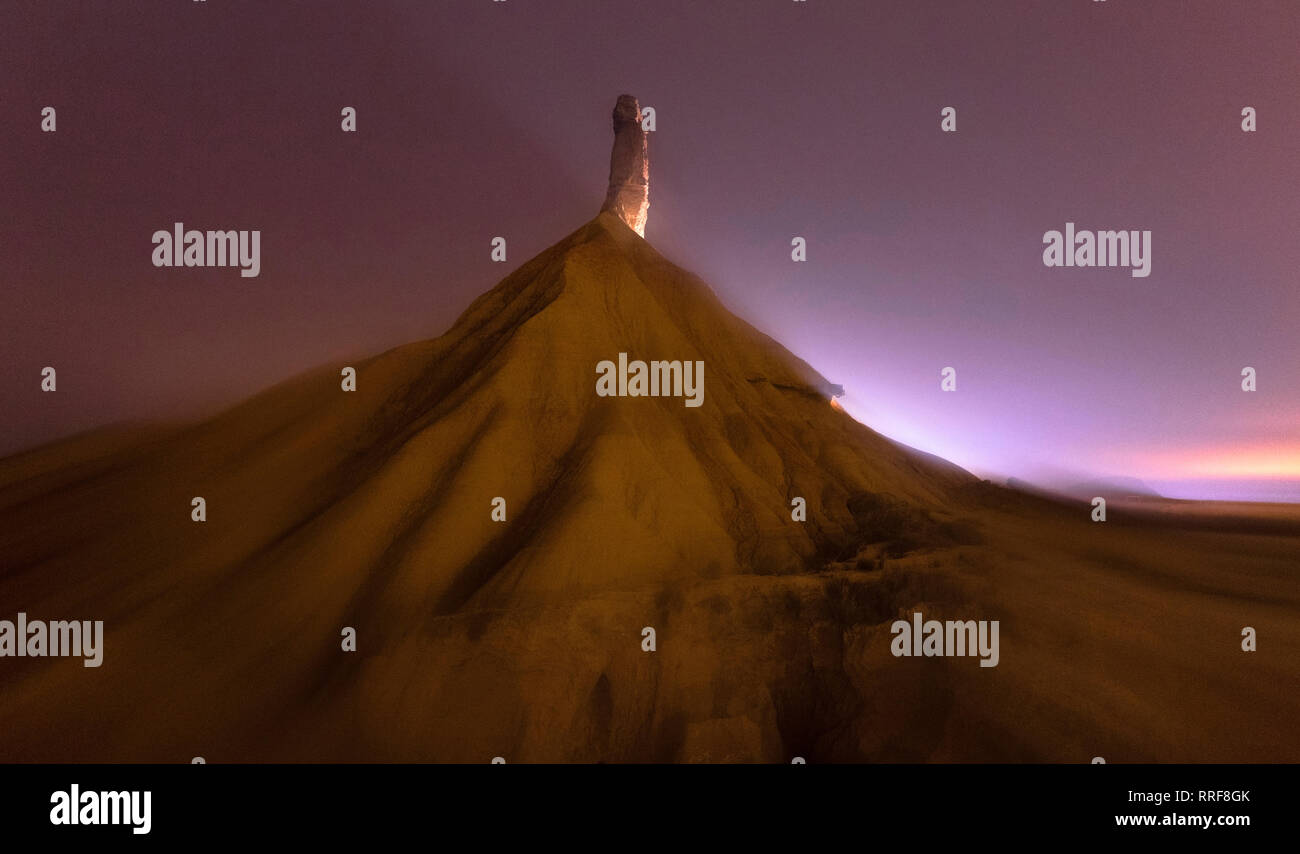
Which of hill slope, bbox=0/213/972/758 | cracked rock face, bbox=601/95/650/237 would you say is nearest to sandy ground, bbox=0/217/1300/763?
hill slope, bbox=0/213/972/758

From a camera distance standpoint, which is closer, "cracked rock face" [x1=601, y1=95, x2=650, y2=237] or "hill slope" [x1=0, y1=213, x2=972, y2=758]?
"hill slope" [x1=0, y1=213, x2=972, y2=758]

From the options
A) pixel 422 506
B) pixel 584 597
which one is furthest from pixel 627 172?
pixel 584 597

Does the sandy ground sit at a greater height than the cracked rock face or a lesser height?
lesser

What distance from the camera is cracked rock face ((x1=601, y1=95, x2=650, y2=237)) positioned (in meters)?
33.8

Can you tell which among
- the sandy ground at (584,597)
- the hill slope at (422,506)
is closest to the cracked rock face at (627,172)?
the hill slope at (422,506)

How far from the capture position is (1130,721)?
33.3 feet

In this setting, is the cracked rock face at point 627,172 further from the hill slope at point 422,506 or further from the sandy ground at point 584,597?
the sandy ground at point 584,597

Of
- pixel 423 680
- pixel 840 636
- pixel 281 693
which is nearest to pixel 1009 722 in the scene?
pixel 840 636

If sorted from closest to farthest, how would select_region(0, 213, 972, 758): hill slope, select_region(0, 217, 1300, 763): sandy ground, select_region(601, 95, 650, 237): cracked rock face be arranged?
select_region(0, 217, 1300, 763): sandy ground → select_region(0, 213, 972, 758): hill slope → select_region(601, 95, 650, 237): cracked rock face

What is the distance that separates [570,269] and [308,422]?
12969mm

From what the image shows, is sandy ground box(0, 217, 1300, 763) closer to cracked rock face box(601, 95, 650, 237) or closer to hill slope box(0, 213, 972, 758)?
hill slope box(0, 213, 972, 758)

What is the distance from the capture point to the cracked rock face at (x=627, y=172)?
33.8 metres

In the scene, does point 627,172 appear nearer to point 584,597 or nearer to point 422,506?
point 422,506

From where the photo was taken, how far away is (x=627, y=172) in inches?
1342
